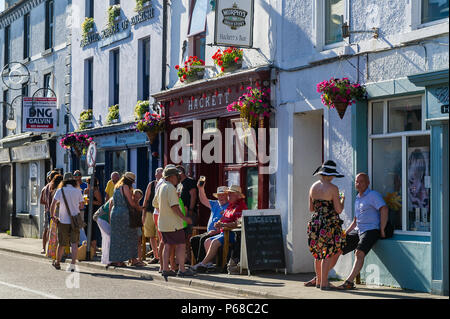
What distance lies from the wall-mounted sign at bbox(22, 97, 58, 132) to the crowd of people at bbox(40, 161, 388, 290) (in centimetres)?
862

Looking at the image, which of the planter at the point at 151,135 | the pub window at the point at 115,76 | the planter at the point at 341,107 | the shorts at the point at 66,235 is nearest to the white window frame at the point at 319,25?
the planter at the point at 341,107

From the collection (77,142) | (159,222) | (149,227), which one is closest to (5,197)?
(77,142)

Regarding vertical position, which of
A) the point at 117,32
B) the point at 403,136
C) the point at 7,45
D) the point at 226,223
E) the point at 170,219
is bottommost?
the point at 226,223

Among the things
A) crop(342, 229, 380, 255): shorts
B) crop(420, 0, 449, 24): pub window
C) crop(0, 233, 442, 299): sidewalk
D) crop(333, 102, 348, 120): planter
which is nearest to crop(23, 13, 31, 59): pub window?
crop(0, 233, 442, 299): sidewalk

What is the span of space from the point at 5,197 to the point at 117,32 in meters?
12.8

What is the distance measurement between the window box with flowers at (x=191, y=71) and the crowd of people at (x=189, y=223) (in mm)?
2865

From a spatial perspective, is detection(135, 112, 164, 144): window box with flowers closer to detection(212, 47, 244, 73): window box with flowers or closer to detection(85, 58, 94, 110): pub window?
detection(212, 47, 244, 73): window box with flowers

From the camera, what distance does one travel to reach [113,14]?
954 inches

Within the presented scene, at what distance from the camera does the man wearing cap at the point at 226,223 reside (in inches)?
598

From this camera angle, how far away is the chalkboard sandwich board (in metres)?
14.7

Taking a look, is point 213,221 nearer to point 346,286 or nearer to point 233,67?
point 233,67
